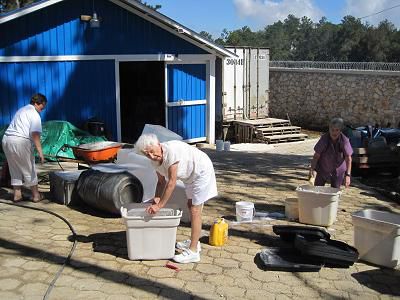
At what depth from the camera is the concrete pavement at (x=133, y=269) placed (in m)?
4.21

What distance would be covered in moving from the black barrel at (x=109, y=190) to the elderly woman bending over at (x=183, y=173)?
1.31 m

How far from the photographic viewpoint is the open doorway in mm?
14727

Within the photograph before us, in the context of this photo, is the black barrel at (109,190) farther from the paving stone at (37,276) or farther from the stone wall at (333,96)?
the stone wall at (333,96)

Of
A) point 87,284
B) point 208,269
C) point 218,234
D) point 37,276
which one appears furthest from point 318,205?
point 37,276

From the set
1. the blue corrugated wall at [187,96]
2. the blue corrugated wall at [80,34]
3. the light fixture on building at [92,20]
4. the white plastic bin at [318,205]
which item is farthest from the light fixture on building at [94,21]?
the white plastic bin at [318,205]

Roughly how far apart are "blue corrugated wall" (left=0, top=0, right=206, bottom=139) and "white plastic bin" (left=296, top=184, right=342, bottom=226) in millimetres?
6856

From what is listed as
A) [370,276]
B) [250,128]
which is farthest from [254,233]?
[250,128]

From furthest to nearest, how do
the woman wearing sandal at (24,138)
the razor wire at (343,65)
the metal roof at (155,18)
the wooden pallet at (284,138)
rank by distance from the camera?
the razor wire at (343,65) < the wooden pallet at (284,138) < the metal roof at (155,18) < the woman wearing sandal at (24,138)

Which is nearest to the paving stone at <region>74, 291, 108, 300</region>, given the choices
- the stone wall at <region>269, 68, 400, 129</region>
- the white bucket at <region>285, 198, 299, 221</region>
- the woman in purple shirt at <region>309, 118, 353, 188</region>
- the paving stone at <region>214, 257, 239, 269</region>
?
the paving stone at <region>214, 257, 239, 269</region>

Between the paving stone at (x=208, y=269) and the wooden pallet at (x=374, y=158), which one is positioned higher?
the wooden pallet at (x=374, y=158)

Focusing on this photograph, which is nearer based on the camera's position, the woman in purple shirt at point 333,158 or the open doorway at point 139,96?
the woman in purple shirt at point 333,158

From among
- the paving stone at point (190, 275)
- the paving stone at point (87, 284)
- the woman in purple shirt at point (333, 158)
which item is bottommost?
the paving stone at point (190, 275)

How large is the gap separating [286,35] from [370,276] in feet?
259

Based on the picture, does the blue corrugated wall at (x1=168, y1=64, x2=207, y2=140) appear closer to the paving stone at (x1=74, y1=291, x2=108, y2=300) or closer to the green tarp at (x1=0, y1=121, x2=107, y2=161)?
the green tarp at (x1=0, y1=121, x2=107, y2=161)
